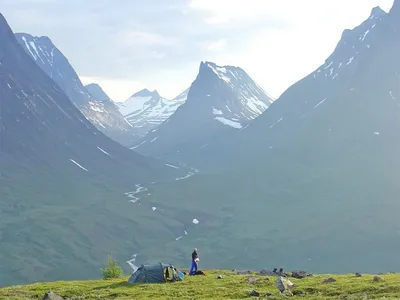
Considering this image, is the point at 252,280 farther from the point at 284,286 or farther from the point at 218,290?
the point at 284,286

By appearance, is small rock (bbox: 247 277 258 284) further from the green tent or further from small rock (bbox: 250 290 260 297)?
the green tent

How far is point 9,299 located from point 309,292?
27.4 meters

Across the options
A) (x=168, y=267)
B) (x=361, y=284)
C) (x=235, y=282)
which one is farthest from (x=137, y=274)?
(x=361, y=284)

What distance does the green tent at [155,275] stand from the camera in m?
52.0

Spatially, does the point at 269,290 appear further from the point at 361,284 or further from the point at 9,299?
the point at 9,299

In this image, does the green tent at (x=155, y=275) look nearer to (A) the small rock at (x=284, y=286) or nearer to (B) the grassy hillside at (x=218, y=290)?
(B) the grassy hillside at (x=218, y=290)

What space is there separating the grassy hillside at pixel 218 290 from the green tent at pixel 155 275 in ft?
4.58

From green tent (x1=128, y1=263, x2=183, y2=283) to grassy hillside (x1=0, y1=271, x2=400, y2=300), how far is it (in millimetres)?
1395

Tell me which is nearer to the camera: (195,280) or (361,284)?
(361,284)

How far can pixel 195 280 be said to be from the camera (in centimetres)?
5194

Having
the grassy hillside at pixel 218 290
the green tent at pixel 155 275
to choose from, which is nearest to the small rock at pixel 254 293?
the grassy hillside at pixel 218 290

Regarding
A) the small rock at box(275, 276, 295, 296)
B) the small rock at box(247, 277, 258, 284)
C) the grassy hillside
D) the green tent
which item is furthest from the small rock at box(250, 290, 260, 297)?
the green tent

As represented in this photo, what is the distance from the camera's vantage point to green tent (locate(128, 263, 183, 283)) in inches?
2047

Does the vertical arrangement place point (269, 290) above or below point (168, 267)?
below
